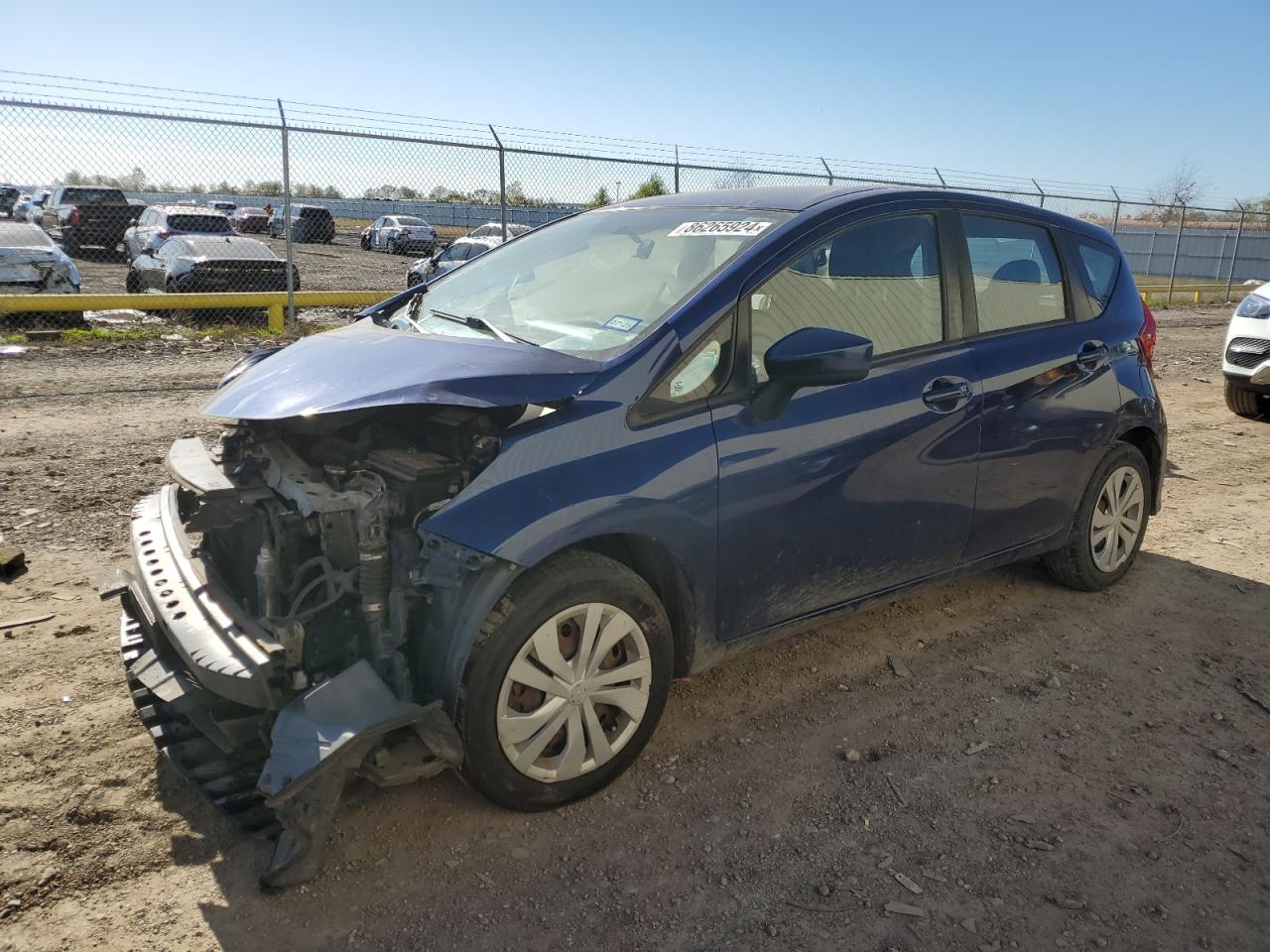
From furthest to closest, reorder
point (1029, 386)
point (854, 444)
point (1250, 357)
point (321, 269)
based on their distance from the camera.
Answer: point (321, 269) → point (1250, 357) → point (1029, 386) → point (854, 444)

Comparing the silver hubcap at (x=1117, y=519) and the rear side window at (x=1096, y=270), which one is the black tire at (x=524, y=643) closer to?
the silver hubcap at (x=1117, y=519)

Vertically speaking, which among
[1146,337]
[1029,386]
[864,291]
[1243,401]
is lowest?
[1243,401]

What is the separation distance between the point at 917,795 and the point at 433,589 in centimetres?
165

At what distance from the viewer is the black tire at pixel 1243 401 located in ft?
28.6

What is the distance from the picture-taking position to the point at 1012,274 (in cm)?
Answer: 401

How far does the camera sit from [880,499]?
338 cm

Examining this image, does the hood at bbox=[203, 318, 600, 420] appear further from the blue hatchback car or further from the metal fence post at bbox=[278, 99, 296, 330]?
the metal fence post at bbox=[278, 99, 296, 330]

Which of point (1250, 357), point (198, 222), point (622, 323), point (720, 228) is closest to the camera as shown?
point (622, 323)

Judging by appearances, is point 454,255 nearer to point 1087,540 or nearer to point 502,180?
point 502,180

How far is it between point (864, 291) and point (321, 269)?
2299 centimetres

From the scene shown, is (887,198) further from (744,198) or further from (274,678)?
(274,678)

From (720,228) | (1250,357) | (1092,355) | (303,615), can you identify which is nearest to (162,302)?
(720,228)

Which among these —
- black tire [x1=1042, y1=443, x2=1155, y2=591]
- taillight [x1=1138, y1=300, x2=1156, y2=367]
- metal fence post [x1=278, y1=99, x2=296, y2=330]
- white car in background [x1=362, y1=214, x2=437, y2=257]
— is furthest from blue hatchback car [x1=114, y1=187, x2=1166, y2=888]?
white car in background [x1=362, y1=214, x2=437, y2=257]

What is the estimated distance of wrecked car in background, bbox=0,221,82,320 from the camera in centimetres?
1127
